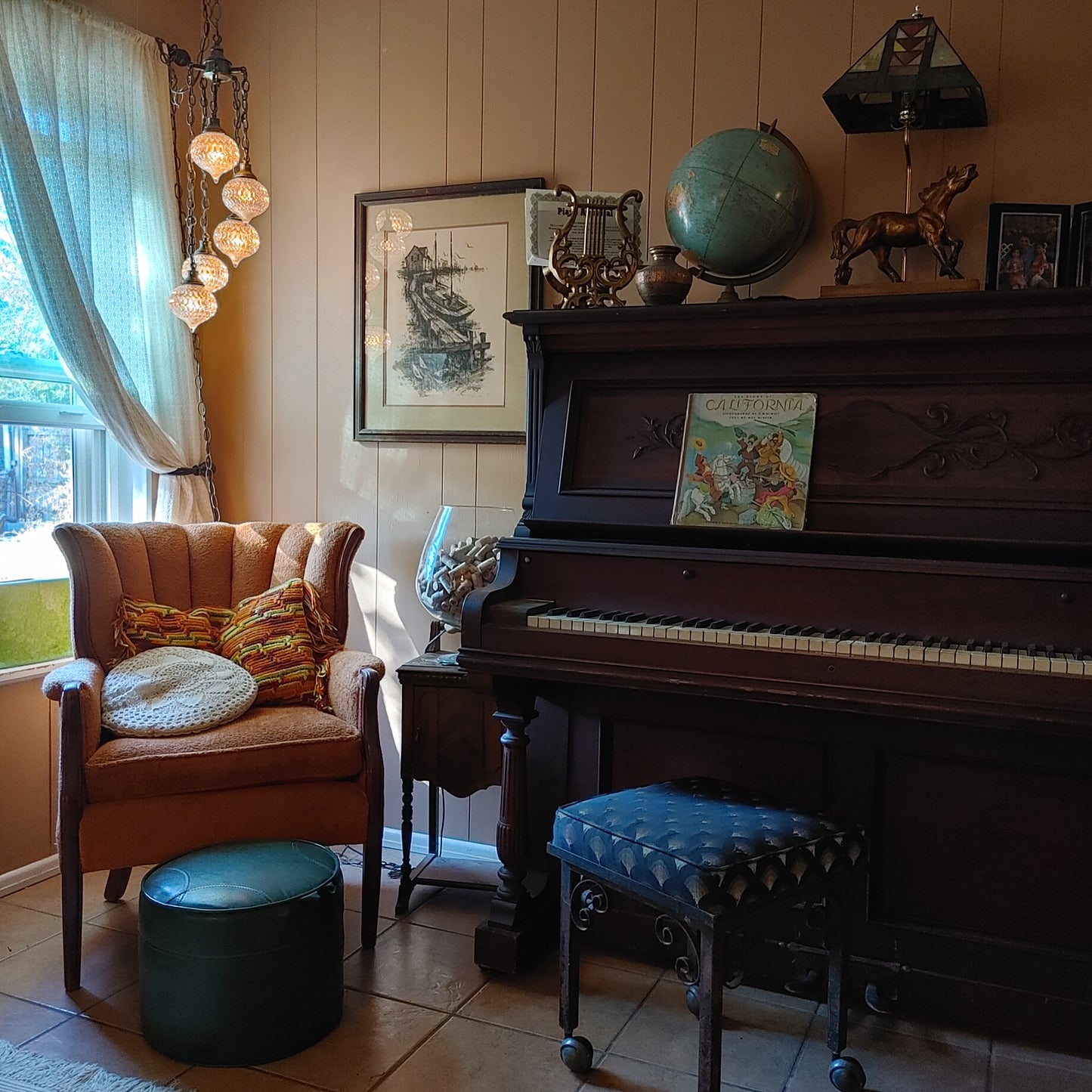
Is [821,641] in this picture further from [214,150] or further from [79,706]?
[214,150]

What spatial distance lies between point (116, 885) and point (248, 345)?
1732 millimetres

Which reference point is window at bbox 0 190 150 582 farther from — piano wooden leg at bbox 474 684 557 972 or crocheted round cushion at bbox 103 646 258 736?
piano wooden leg at bbox 474 684 557 972

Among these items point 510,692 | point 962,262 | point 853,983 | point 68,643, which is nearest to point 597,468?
point 510,692

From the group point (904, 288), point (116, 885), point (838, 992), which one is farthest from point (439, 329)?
point (838, 992)

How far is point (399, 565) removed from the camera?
331 cm

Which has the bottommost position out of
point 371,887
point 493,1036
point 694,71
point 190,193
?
point 493,1036

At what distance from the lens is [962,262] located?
8.58 feet

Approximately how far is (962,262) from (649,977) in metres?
1.89

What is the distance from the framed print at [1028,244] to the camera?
2.47m

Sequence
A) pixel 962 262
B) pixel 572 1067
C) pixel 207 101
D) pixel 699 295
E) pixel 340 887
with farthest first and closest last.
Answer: pixel 207 101, pixel 699 295, pixel 962 262, pixel 340 887, pixel 572 1067

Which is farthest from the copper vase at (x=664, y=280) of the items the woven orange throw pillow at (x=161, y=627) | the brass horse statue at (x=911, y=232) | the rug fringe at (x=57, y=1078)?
the rug fringe at (x=57, y=1078)

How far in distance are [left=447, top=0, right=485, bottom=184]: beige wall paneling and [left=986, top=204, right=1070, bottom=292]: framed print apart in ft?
4.79

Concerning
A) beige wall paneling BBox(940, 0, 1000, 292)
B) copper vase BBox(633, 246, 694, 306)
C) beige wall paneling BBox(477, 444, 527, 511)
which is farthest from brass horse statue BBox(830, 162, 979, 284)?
beige wall paneling BBox(477, 444, 527, 511)

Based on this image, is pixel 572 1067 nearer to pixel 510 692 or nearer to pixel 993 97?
pixel 510 692
